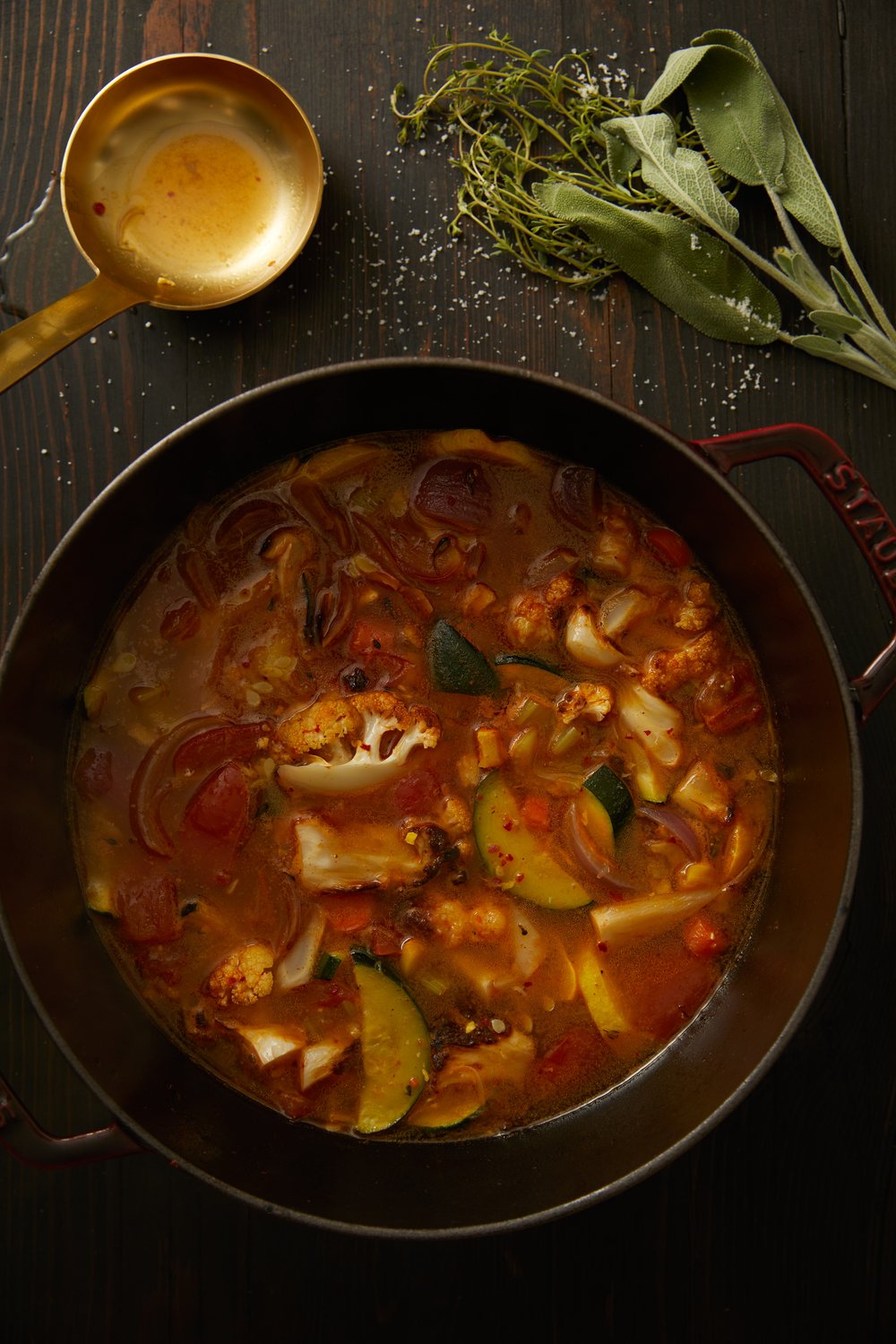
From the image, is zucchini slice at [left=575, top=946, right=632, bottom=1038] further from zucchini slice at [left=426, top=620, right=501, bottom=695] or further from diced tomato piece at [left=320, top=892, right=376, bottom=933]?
zucchini slice at [left=426, top=620, right=501, bottom=695]

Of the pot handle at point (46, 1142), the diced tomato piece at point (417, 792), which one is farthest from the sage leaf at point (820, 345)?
the pot handle at point (46, 1142)

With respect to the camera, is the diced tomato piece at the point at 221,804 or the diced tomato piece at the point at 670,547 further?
the diced tomato piece at the point at 670,547

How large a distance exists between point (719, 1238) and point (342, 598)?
1.96 metres

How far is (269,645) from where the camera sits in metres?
2.40

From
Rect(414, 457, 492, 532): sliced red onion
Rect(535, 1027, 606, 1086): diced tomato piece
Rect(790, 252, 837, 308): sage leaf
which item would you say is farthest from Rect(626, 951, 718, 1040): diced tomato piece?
Rect(790, 252, 837, 308): sage leaf

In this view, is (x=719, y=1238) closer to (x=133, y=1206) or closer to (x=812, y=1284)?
(x=812, y=1284)

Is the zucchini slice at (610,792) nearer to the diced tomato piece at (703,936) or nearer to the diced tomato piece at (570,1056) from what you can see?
the diced tomato piece at (703,936)

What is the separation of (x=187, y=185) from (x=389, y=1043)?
2.25m

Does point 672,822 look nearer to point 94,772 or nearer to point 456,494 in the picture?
point 456,494

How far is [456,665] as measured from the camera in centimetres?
240

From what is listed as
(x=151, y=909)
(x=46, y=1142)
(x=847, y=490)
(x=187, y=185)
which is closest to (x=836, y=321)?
(x=847, y=490)

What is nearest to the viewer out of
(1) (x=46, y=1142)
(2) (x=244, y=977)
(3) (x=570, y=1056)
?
(1) (x=46, y=1142)

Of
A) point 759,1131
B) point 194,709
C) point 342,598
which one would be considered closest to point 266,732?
point 194,709

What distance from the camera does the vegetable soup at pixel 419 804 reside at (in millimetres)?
2379
